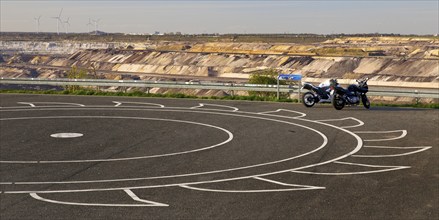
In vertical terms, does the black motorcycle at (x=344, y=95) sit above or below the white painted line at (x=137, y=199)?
above

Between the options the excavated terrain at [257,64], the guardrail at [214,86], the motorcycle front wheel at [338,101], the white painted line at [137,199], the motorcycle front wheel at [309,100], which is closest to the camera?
the white painted line at [137,199]

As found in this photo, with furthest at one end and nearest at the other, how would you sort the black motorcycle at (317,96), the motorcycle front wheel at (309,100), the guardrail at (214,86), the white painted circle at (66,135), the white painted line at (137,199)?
the guardrail at (214,86)
the motorcycle front wheel at (309,100)
the black motorcycle at (317,96)
the white painted circle at (66,135)
the white painted line at (137,199)

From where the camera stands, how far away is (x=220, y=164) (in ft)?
52.2

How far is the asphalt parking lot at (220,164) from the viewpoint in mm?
11609

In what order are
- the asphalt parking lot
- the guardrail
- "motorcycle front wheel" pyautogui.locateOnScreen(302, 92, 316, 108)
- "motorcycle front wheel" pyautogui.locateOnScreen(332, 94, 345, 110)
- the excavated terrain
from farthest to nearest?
the excavated terrain
the guardrail
"motorcycle front wheel" pyautogui.locateOnScreen(302, 92, 316, 108)
"motorcycle front wheel" pyautogui.locateOnScreen(332, 94, 345, 110)
the asphalt parking lot

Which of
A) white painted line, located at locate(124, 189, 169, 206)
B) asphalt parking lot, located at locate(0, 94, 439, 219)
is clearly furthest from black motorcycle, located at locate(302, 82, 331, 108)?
white painted line, located at locate(124, 189, 169, 206)

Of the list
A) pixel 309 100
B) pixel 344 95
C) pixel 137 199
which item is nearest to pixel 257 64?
pixel 309 100

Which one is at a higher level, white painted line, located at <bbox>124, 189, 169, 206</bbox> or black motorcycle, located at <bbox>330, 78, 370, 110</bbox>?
black motorcycle, located at <bbox>330, 78, 370, 110</bbox>

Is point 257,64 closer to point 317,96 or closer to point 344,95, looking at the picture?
point 317,96

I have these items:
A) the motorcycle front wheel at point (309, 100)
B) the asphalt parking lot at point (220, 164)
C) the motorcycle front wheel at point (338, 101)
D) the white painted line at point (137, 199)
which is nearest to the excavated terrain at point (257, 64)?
the motorcycle front wheel at point (309, 100)

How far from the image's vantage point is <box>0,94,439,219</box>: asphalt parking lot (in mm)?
11609

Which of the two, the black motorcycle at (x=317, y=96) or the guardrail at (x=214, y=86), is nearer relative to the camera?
the black motorcycle at (x=317, y=96)

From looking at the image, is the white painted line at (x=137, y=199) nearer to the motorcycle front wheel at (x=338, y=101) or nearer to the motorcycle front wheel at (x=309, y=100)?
the motorcycle front wheel at (x=338, y=101)

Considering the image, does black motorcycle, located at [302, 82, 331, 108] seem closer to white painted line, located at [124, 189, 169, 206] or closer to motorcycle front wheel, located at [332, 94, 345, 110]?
motorcycle front wheel, located at [332, 94, 345, 110]
